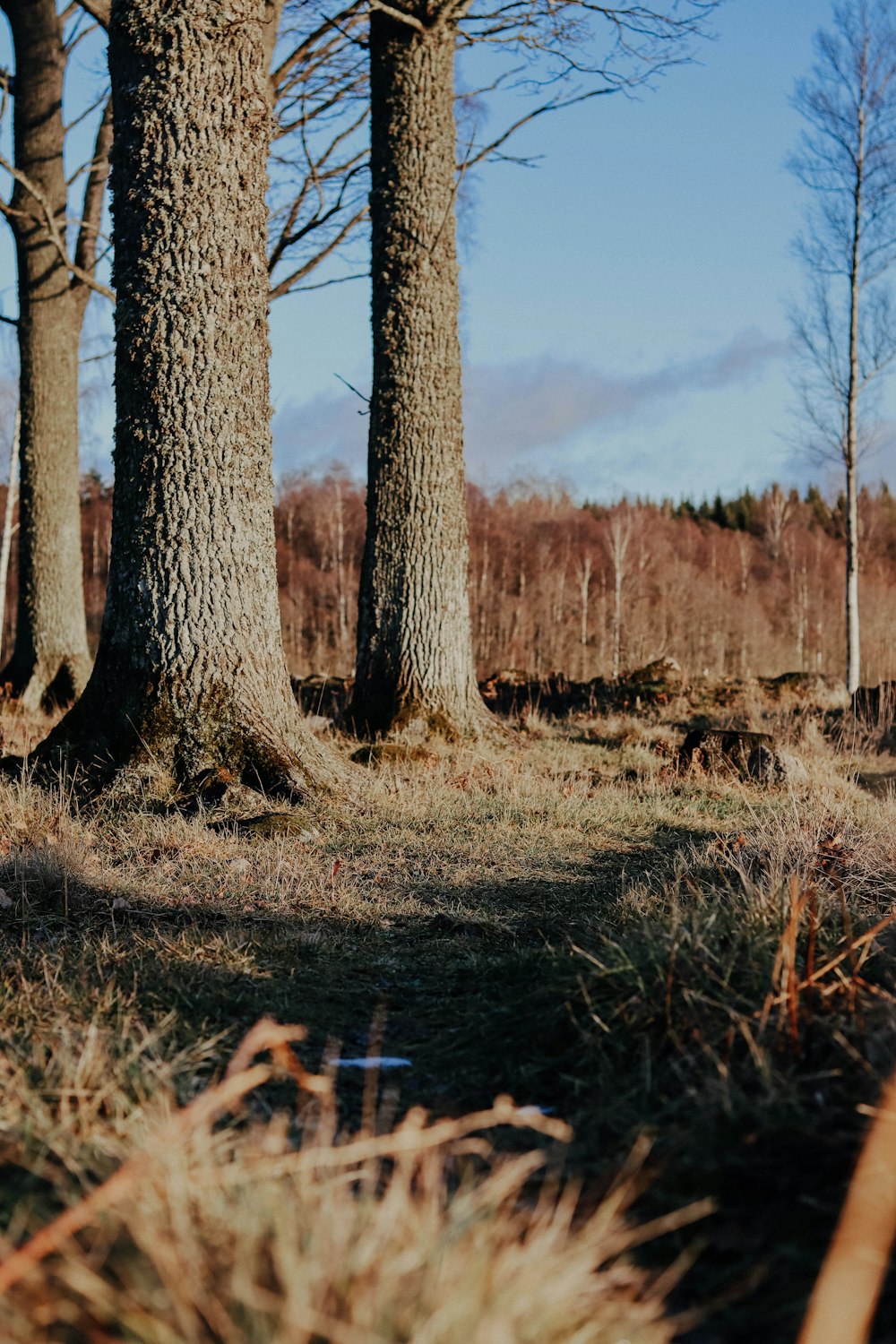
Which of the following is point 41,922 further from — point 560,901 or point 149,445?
point 149,445

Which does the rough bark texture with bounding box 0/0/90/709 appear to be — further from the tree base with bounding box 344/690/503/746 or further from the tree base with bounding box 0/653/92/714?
the tree base with bounding box 344/690/503/746

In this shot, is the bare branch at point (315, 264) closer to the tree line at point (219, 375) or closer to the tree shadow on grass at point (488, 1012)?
the tree line at point (219, 375)

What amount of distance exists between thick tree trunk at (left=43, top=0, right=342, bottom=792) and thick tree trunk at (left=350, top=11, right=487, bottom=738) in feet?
8.57

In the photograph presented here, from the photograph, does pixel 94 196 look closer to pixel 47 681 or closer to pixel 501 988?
pixel 47 681

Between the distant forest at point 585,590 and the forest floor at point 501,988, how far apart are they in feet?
67.5

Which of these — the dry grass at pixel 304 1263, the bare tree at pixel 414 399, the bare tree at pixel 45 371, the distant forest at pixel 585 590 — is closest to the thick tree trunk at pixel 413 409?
the bare tree at pixel 414 399

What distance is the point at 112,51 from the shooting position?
5.84 meters

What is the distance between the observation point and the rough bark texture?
36.9 feet

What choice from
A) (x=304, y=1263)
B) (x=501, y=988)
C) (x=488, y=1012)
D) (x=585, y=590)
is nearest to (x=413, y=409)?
Answer: (x=501, y=988)

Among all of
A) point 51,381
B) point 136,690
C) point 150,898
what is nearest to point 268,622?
point 136,690

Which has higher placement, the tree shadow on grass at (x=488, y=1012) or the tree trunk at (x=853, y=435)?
the tree trunk at (x=853, y=435)

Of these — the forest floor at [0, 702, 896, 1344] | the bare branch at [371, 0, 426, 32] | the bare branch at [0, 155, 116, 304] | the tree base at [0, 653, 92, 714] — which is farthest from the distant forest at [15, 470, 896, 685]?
the forest floor at [0, 702, 896, 1344]

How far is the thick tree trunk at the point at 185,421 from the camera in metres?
5.63

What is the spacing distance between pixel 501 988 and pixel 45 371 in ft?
34.1
